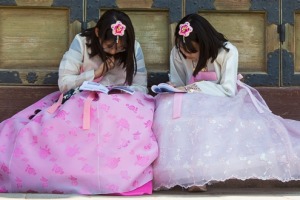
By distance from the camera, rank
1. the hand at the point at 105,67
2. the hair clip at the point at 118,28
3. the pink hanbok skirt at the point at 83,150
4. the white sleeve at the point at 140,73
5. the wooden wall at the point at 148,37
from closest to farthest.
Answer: the pink hanbok skirt at the point at 83,150, the hair clip at the point at 118,28, the hand at the point at 105,67, the white sleeve at the point at 140,73, the wooden wall at the point at 148,37

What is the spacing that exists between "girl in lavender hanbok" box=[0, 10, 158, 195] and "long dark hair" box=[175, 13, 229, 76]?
375 mm

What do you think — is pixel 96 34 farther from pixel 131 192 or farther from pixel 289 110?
Result: pixel 289 110

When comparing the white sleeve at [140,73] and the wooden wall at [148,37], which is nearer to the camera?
the white sleeve at [140,73]

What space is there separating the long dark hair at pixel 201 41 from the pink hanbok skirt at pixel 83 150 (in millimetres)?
547

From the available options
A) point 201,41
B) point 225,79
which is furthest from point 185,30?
point 225,79

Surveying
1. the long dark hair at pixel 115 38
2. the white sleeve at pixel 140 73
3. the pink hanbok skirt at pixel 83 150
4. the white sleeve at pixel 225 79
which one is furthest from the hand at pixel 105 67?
the white sleeve at pixel 225 79

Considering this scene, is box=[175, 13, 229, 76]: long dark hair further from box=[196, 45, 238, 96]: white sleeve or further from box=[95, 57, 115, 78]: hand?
box=[95, 57, 115, 78]: hand

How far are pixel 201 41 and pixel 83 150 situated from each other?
40.4 inches

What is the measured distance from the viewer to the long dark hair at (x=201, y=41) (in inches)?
161

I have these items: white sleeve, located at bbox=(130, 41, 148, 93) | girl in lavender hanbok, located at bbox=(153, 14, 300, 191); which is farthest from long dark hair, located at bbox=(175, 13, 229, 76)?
white sleeve, located at bbox=(130, 41, 148, 93)

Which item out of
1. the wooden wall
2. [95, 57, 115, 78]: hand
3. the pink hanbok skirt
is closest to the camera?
the pink hanbok skirt

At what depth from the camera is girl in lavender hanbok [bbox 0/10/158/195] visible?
3.61 m

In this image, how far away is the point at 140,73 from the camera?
14.0 feet

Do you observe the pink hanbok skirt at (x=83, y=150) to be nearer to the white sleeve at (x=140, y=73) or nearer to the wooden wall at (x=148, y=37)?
the white sleeve at (x=140, y=73)
